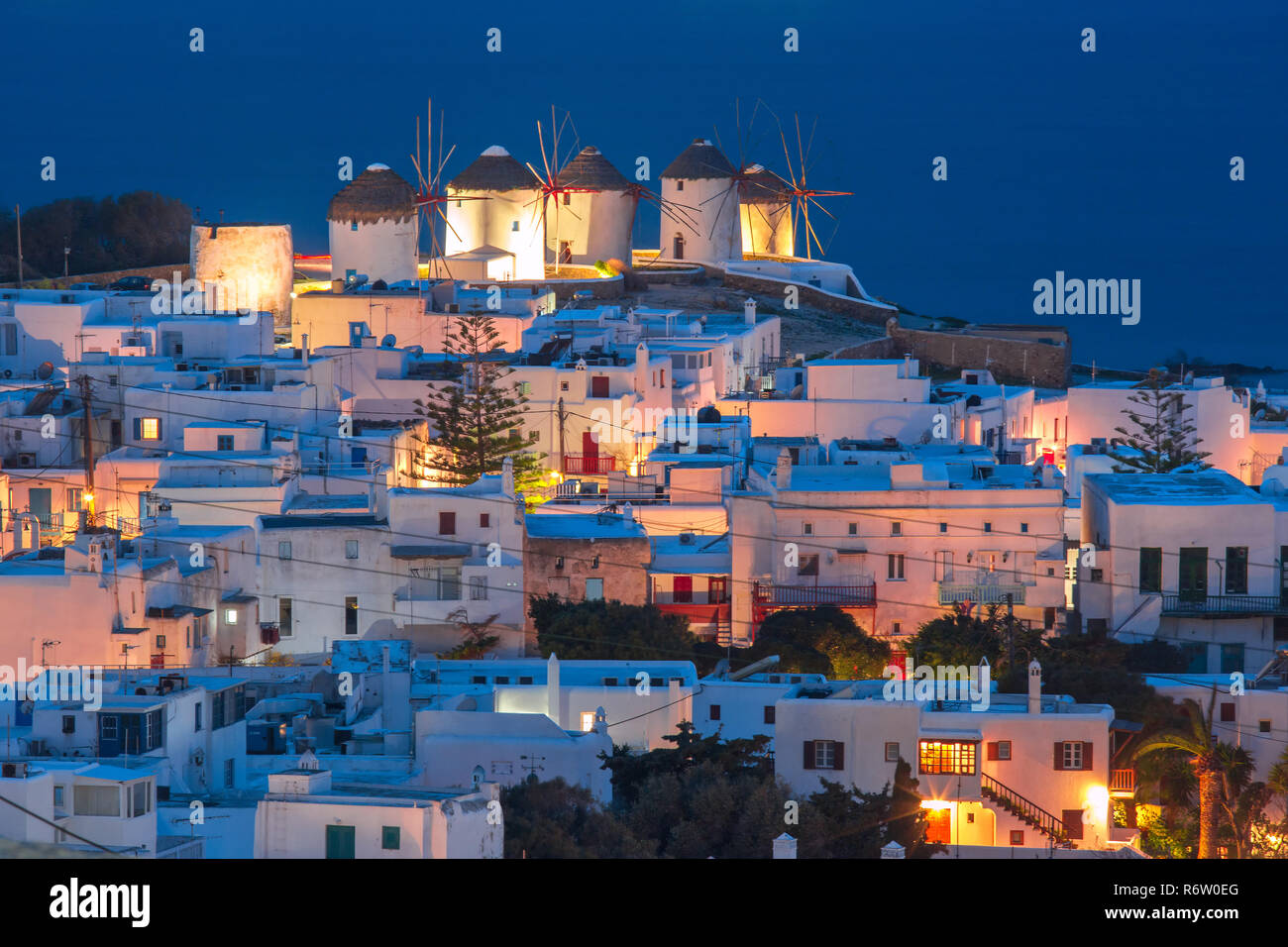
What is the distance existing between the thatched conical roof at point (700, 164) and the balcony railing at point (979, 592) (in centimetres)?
3007

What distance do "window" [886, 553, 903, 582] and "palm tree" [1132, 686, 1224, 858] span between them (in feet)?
18.6

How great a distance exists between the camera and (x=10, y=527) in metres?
26.8

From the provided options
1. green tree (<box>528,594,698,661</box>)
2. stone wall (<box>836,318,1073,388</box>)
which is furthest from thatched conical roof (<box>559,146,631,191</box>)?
green tree (<box>528,594,698,661</box>)

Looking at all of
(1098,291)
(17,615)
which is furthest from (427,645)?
(1098,291)

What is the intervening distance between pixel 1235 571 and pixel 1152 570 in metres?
0.94

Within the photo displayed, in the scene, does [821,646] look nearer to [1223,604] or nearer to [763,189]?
[1223,604]

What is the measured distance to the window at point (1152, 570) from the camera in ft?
82.3

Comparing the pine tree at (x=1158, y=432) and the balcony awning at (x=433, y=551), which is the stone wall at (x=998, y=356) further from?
the balcony awning at (x=433, y=551)

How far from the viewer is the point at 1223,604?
24984 millimetres

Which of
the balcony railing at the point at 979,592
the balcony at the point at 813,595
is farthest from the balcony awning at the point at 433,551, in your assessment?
the balcony railing at the point at 979,592
